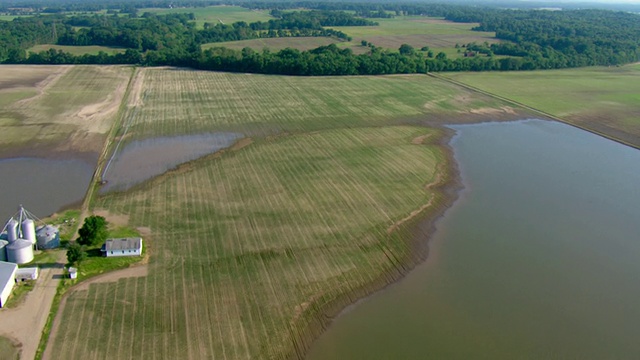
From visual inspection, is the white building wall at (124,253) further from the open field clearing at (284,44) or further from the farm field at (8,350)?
the open field clearing at (284,44)

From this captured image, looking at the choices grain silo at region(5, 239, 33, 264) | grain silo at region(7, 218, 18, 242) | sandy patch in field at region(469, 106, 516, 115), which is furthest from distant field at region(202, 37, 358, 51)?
grain silo at region(5, 239, 33, 264)

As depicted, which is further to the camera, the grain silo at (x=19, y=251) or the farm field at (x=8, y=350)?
the grain silo at (x=19, y=251)

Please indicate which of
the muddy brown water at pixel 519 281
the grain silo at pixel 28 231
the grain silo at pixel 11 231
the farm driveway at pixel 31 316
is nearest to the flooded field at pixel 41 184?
the grain silo at pixel 28 231

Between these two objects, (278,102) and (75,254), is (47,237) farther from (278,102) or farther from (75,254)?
(278,102)

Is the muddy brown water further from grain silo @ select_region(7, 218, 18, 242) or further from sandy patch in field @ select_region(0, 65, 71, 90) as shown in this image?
sandy patch in field @ select_region(0, 65, 71, 90)

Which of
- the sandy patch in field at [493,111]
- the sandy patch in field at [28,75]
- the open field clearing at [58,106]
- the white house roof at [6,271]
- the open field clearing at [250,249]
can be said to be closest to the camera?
the open field clearing at [250,249]

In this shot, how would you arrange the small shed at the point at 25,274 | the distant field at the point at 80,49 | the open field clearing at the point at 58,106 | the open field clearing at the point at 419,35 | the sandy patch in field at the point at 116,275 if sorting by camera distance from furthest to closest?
1. the open field clearing at the point at 419,35
2. the distant field at the point at 80,49
3. the open field clearing at the point at 58,106
4. the sandy patch in field at the point at 116,275
5. the small shed at the point at 25,274

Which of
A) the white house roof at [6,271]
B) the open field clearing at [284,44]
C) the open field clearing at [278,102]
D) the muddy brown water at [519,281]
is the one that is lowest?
the muddy brown water at [519,281]
